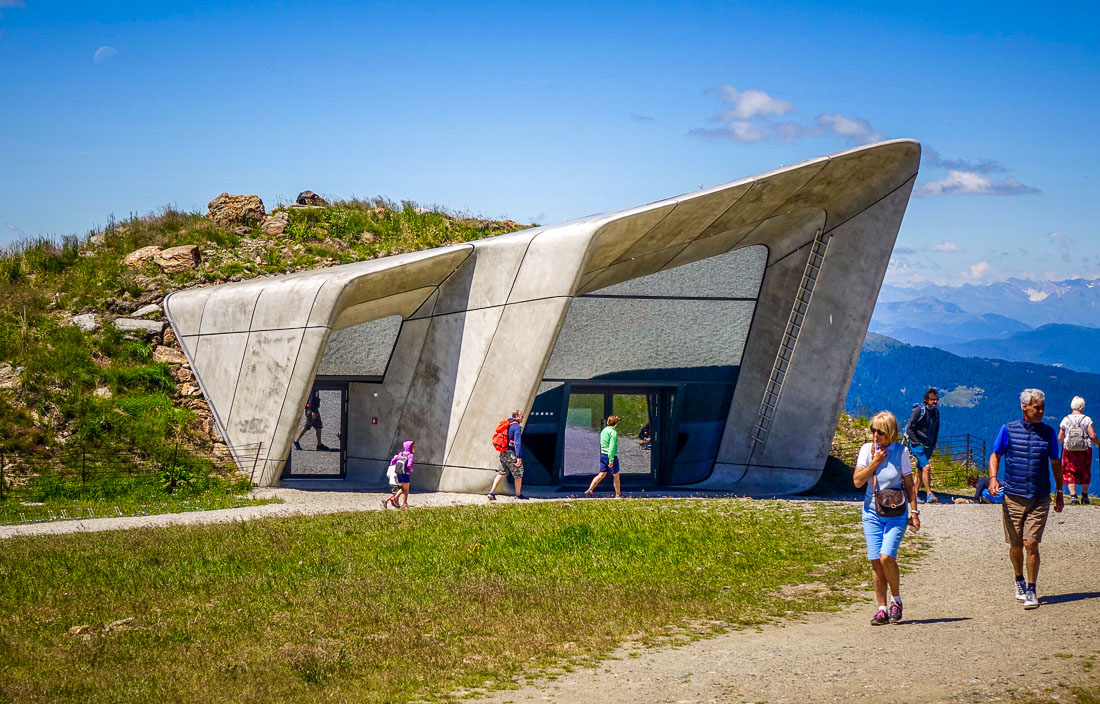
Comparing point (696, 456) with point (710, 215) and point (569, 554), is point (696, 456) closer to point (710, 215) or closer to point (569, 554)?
point (710, 215)

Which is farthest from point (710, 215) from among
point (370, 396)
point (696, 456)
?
point (370, 396)

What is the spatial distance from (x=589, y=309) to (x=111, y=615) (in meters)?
14.4

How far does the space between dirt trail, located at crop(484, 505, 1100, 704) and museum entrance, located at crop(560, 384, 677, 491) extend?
41.3ft

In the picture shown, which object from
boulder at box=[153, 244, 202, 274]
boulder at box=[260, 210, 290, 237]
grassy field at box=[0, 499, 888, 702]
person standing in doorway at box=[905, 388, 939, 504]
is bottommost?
grassy field at box=[0, 499, 888, 702]

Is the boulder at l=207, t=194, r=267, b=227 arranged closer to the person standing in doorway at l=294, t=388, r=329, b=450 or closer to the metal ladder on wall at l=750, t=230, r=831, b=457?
the person standing in doorway at l=294, t=388, r=329, b=450

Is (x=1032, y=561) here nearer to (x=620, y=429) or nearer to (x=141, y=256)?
(x=620, y=429)

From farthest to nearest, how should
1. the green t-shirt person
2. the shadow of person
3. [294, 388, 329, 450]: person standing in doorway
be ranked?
[294, 388, 329, 450]: person standing in doorway → the green t-shirt person → the shadow of person

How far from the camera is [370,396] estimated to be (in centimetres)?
2125

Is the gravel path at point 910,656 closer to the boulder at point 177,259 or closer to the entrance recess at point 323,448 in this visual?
the entrance recess at point 323,448

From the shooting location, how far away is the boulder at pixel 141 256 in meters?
30.6

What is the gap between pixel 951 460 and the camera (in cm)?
2756

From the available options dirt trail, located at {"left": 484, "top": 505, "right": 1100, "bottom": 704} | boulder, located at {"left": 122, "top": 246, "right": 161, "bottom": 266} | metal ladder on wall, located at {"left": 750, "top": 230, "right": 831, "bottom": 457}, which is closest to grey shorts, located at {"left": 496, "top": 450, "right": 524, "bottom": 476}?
metal ladder on wall, located at {"left": 750, "top": 230, "right": 831, "bottom": 457}

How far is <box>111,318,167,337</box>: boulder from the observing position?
87.7ft

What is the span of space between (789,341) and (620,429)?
431 centimetres
